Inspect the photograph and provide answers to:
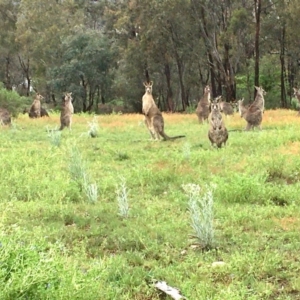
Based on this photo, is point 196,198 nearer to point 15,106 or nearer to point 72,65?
point 15,106

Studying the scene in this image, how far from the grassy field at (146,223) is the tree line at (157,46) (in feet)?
58.4

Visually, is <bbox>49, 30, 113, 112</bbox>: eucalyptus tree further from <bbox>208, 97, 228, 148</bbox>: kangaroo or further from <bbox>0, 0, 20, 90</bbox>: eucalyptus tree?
<bbox>208, 97, 228, 148</bbox>: kangaroo

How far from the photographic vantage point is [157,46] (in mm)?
31672

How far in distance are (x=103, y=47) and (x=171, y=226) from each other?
31.6 metres

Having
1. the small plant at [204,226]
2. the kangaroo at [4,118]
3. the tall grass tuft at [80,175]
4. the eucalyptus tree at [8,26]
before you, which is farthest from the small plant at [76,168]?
the eucalyptus tree at [8,26]

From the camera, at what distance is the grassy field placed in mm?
3904

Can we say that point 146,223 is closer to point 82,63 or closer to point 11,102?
point 11,102

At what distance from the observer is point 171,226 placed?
625cm

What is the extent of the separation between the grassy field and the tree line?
700 inches

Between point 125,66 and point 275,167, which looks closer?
point 275,167

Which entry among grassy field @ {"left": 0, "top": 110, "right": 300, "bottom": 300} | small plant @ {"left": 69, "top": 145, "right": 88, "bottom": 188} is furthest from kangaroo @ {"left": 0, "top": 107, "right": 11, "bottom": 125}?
small plant @ {"left": 69, "top": 145, "right": 88, "bottom": 188}

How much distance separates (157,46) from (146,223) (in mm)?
26264

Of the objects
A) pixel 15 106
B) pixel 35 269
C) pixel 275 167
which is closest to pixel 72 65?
pixel 15 106

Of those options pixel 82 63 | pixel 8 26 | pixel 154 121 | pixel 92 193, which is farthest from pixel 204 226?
pixel 8 26
